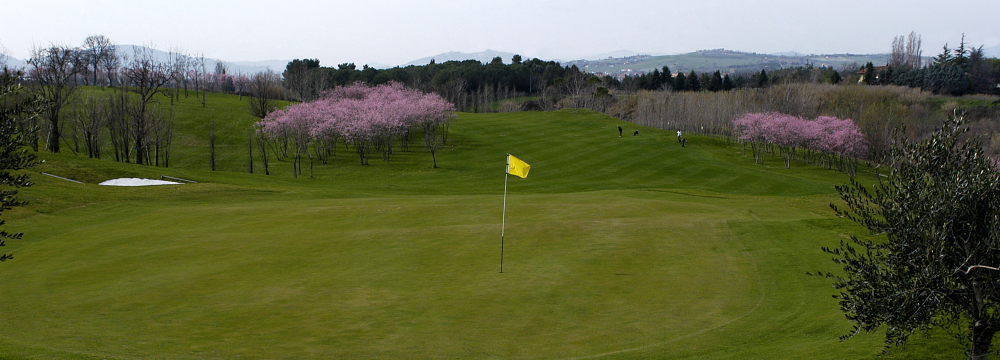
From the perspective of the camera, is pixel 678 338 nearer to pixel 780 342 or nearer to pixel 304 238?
pixel 780 342

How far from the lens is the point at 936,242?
9281 mm

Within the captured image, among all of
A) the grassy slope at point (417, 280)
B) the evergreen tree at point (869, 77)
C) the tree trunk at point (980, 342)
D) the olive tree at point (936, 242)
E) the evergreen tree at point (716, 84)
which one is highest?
the evergreen tree at point (869, 77)

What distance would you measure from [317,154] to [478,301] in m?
67.4

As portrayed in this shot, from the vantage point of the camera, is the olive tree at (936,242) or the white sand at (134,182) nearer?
the olive tree at (936,242)

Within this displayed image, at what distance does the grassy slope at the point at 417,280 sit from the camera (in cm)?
1403

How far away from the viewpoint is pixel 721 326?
15.4 meters

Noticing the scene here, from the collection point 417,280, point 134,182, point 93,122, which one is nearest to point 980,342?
point 417,280

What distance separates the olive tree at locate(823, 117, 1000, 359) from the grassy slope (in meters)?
2.38

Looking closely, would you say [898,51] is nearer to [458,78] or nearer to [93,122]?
[458,78]

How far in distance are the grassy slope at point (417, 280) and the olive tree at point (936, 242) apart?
2384mm

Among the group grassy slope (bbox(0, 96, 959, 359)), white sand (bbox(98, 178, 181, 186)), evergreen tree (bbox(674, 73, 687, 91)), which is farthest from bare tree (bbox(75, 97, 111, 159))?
evergreen tree (bbox(674, 73, 687, 91))

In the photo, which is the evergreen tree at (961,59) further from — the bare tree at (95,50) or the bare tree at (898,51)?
the bare tree at (95,50)

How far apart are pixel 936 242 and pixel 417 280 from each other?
13.5 m

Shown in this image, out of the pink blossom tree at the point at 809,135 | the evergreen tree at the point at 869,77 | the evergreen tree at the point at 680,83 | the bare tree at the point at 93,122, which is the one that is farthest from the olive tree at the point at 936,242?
the evergreen tree at the point at 869,77
